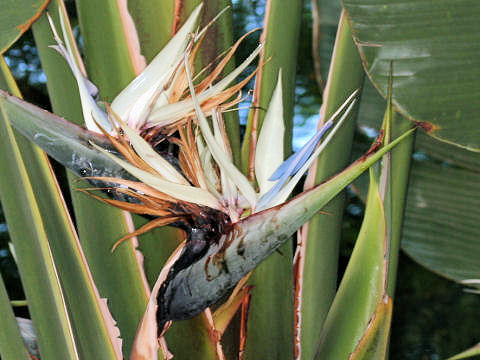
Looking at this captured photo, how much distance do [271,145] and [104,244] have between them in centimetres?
14

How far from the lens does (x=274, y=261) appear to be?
1.21 ft

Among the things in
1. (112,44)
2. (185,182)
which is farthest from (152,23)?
(185,182)

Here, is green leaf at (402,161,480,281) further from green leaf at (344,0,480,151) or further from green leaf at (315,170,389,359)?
green leaf at (315,170,389,359)

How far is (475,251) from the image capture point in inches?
25.3

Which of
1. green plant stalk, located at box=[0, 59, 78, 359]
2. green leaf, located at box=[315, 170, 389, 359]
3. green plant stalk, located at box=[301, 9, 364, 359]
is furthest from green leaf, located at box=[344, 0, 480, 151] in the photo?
green plant stalk, located at box=[0, 59, 78, 359]

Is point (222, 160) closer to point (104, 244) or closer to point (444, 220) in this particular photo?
point (104, 244)

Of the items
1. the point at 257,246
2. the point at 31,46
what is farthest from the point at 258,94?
the point at 31,46

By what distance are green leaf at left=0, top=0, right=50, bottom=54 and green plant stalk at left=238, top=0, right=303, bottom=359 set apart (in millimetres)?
155

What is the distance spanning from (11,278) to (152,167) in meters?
1.09

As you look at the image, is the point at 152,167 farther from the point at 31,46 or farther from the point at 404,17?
the point at 31,46

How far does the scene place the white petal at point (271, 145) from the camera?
278mm

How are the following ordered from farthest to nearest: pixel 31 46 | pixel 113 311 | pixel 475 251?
pixel 31 46
pixel 475 251
pixel 113 311

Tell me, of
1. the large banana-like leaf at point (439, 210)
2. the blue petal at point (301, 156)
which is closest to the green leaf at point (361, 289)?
the blue petal at point (301, 156)

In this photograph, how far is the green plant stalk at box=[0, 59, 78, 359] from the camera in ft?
0.90
